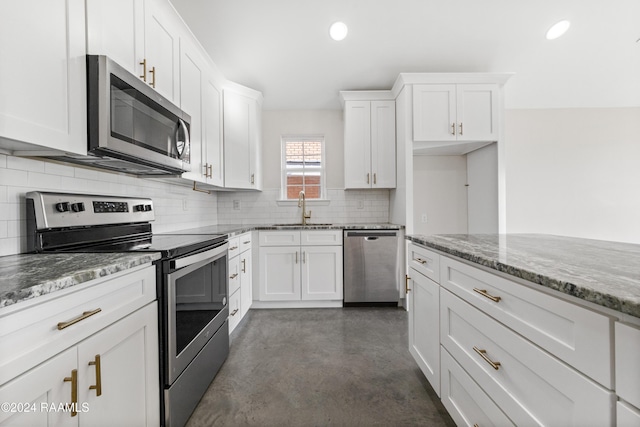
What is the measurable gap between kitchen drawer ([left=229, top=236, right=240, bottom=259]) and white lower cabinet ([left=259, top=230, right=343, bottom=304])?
0.50 meters

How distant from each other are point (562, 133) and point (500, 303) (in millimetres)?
3970

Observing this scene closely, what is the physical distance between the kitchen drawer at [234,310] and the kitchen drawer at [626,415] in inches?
86.8

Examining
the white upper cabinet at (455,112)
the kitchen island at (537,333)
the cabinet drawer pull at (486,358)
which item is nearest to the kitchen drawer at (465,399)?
the kitchen island at (537,333)

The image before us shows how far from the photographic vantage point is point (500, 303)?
0.91 meters

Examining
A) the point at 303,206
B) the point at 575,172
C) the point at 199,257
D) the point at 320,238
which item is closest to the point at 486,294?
the point at 199,257

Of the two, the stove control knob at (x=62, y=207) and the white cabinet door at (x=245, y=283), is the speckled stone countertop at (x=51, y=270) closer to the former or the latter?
the stove control knob at (x=62, y=207)

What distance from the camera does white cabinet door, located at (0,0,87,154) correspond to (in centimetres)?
86

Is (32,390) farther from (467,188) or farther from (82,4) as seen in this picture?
(467,188)

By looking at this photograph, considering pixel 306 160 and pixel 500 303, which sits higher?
pixel 306 160

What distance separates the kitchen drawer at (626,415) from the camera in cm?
51

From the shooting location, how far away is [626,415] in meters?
0.53

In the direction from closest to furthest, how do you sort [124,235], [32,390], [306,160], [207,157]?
[32,390] < [124,235] < [207,157] < [306,160]

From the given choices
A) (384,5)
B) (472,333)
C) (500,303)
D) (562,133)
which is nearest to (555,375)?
(500,303)

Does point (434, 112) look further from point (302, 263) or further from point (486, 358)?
point (486, 358)
